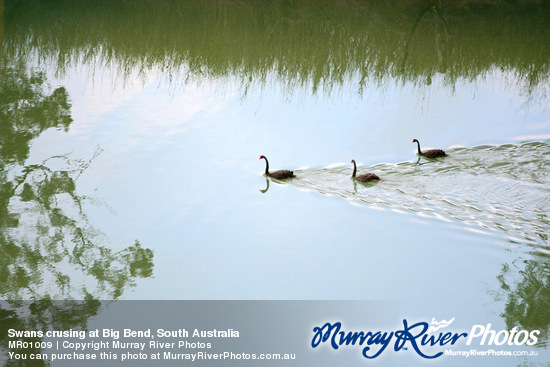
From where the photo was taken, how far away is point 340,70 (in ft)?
37.9

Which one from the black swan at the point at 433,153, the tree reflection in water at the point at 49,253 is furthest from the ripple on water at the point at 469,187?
the tree reflection in water at the point at 49,253

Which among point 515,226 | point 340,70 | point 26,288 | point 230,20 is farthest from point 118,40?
point 515,226

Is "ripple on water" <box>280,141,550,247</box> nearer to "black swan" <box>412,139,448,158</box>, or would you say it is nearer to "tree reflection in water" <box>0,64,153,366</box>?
A: "black swan" <box>412,139,448,158</box>

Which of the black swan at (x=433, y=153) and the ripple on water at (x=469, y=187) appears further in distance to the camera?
the black swan at (x=433, y=153)

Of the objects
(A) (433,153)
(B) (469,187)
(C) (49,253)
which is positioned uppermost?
(A) (433,153)

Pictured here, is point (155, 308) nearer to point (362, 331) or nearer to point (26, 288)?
point (26, 288)

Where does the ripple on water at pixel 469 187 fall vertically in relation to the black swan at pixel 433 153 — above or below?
below

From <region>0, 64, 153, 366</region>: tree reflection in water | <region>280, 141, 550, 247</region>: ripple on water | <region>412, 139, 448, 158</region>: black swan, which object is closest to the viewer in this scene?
<region>0, 64, 153, 366</region>: tree reflection in water

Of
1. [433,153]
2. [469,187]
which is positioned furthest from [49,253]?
[433,153]

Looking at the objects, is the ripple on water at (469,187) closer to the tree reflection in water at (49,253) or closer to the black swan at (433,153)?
the black swan at (433,153)

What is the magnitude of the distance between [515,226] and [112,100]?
6728mm

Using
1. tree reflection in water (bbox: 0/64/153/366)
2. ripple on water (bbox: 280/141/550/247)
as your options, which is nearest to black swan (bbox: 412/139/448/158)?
ripple on water (bbox: 280/141/550/247)

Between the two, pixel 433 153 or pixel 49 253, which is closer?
pixel 49 253

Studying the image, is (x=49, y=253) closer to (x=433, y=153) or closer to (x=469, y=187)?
(x=469, y=187)
